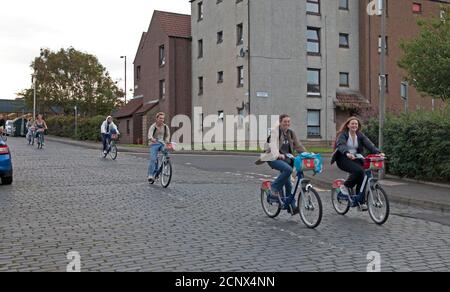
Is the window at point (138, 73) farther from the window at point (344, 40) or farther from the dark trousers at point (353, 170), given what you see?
the dark trousers at point (353, 170)

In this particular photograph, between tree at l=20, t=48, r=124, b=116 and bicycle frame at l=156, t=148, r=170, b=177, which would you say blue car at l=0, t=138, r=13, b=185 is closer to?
bicycle frame at l=156, t=148, r=170, b=177

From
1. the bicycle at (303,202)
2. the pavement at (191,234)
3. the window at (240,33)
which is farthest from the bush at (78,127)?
the bicycle at (303,202)

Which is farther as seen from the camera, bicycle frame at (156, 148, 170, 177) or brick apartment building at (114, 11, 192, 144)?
brick apartment building at (114, 11, 192, 144)

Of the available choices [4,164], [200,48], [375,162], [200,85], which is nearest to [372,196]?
[375,162]

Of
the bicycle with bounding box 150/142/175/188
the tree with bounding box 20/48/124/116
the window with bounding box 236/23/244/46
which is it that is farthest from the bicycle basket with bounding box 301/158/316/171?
the tree with bounding box 20/48/124/116

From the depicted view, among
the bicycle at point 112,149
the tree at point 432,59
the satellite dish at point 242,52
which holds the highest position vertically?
the satellite dish at point 242,52

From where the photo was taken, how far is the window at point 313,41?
3609 centimetres

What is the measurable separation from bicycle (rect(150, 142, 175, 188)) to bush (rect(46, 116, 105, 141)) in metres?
28.3

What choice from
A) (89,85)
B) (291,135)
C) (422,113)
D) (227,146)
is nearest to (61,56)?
(89,85)

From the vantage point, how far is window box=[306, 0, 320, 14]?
118ft

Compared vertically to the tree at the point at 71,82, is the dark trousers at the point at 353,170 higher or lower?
lower

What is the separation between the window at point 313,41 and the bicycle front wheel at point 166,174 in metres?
24.7

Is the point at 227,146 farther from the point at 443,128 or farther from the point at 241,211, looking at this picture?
the point at 241,211

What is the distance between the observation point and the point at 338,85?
121 feet
